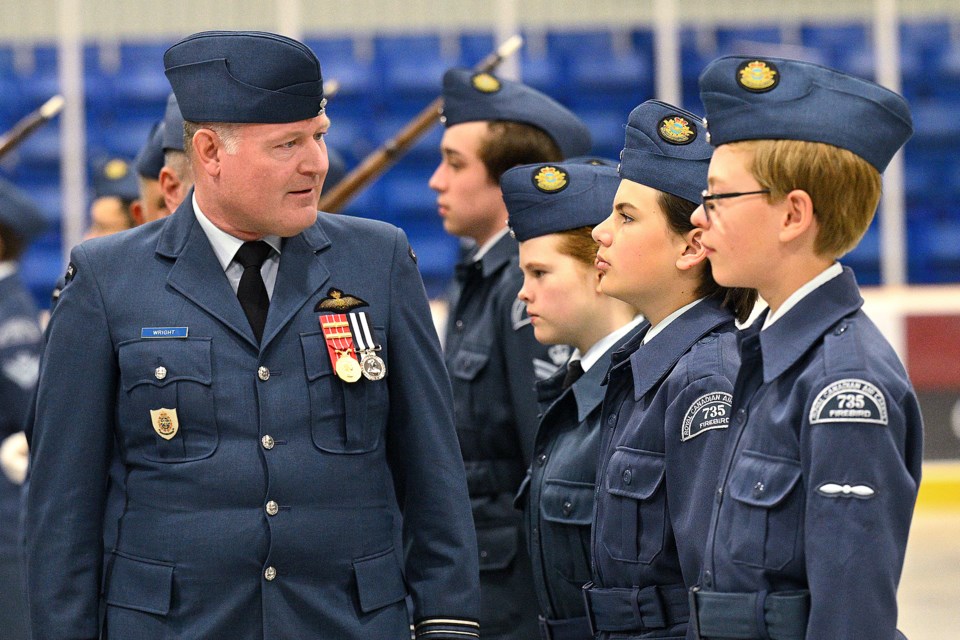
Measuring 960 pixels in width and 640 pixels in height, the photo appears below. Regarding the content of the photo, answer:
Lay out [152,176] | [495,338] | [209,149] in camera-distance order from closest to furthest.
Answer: [209,149], [495,338], [152,176]

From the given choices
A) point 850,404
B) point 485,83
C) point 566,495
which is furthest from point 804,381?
point 485,83

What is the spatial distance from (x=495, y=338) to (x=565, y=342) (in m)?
0.41

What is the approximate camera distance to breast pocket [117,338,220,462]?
2117mm

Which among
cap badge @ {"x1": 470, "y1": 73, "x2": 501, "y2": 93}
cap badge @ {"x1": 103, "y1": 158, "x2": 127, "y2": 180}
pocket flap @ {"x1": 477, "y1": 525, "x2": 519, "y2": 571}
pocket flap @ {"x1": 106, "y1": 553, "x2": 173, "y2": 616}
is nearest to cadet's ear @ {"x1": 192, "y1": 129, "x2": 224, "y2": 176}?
pocket flap @ {"x1": 106, "y1": 553, "x2": 173, "y2": 616}

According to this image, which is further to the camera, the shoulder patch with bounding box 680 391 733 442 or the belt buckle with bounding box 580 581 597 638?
the belt buckle with bounding box 580 581 597 638

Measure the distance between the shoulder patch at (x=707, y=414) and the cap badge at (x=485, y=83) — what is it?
1.65 m

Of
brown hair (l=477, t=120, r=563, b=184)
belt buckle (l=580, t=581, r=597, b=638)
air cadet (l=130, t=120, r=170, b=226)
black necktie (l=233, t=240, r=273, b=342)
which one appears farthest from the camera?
brown hair (l=477, t=120, r=563, b=184)

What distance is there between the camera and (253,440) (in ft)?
7.00

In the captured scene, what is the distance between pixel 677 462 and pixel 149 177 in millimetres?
1796

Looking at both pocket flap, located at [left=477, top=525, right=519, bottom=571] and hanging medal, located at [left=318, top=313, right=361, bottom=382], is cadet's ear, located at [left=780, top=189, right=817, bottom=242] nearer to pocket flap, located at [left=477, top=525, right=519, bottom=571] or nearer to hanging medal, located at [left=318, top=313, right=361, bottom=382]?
hanging medal, located at [left=318, top=313, right=361, bottom=382]

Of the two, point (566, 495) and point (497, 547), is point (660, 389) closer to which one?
Result: point (566, 495)

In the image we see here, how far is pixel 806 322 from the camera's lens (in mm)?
1868

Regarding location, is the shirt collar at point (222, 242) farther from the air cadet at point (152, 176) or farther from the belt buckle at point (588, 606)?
the air cadet at point (152, 176)

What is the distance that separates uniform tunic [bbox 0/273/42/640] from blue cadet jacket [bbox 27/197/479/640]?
199 centimetres
